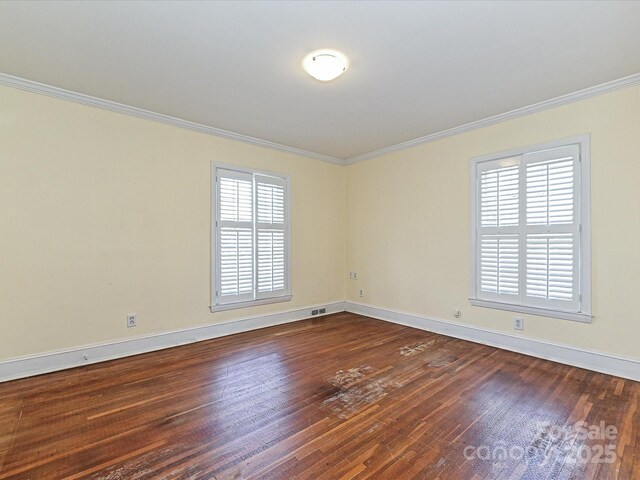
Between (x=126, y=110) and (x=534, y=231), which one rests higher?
(x=126, y=110)

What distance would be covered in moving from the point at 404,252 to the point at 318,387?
2.71 m

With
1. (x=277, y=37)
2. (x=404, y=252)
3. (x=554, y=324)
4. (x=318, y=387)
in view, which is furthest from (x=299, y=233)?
(x=554, y=324)

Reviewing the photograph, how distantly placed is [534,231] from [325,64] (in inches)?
110

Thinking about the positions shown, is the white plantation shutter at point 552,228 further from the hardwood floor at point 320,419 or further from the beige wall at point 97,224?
the beige wall at point 97,224

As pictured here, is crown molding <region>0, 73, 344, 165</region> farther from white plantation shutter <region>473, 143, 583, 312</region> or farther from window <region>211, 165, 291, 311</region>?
white plantation shutter <region>473, 143, 583, 312</region>

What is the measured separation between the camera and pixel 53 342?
3.10 m

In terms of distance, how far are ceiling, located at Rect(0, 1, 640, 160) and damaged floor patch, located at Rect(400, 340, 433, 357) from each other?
8.96 feet

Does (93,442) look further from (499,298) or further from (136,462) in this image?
(499,298)

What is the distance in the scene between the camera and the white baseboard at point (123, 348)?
2.94 metres

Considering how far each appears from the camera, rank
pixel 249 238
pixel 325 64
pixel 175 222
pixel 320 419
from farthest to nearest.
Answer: pixel 249 238
pixel 175 222
pixel 325 64
pixel 320 419

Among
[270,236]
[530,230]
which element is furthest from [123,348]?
[530,230]

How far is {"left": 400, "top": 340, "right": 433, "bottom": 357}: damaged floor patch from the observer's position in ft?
11.7

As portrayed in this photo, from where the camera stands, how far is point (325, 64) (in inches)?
101

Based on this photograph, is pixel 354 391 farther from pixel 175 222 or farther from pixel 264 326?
pixel 175 222
